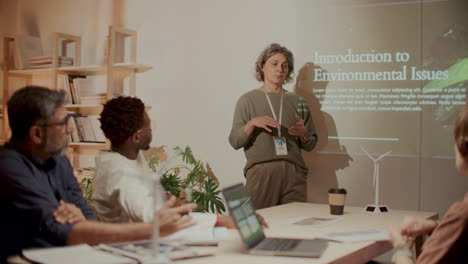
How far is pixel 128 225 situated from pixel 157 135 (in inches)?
143

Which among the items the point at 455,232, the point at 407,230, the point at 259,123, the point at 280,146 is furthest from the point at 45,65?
the point at 455,232

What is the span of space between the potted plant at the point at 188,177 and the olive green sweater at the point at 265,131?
21.8 inches

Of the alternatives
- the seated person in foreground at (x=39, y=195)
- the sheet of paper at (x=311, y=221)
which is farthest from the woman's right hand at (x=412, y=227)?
the seated person in foreground at (x=39, y=195)

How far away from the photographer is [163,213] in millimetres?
1933

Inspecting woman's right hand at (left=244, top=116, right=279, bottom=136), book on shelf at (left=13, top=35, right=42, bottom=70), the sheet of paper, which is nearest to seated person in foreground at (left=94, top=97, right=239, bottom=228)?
the sheet of paper

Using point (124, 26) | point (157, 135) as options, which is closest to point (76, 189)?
point (157, 135)

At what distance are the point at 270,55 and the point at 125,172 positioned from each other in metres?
2.62

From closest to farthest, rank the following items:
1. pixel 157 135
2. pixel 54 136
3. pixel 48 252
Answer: pixel 48 252, pixel 54 136, pixel 157 135

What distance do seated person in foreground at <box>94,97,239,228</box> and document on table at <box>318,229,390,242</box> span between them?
45 cm

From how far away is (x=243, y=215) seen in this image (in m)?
2.05

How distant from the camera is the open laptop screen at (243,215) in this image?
1979mm

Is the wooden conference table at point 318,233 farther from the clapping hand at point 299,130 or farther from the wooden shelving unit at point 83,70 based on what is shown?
the wooden shelving unit at point 83,70

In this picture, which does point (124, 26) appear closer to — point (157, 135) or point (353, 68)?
point (157, 135)

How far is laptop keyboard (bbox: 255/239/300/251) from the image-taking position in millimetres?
2035
